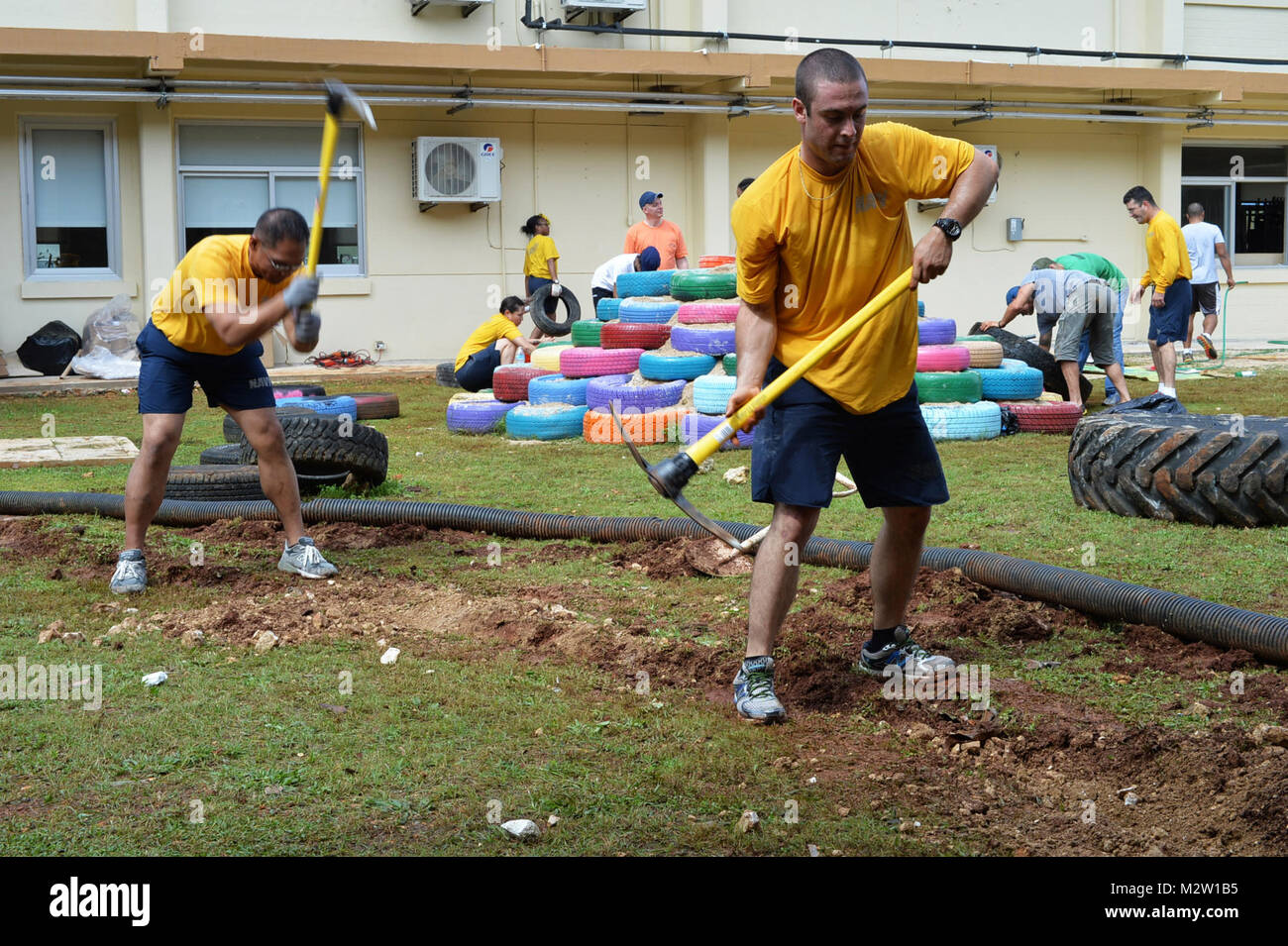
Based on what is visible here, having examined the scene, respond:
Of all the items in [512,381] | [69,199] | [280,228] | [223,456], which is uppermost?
[69,199]

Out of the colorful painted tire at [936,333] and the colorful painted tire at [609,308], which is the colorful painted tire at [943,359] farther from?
the colorful painted tire at [609,308]

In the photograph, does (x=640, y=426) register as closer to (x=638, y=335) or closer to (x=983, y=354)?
(x=638, y=335)

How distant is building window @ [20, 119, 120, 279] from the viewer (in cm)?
1677

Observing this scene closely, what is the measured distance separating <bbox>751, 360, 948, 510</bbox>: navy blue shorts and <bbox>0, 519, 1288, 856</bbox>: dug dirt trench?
0.67 metres

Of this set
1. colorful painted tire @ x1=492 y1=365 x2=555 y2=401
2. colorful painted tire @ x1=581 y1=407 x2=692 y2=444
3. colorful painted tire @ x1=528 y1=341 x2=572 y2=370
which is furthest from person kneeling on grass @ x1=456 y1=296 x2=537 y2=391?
colorful painted tire @ x1=581 y1=407 x2=692 y2=444

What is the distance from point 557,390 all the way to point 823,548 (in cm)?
567

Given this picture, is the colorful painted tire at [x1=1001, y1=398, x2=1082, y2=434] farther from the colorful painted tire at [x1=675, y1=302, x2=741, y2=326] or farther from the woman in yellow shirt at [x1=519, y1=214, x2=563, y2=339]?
the woman in yellow shirt at [x1=519, y1=214, x2=563, y2=339]

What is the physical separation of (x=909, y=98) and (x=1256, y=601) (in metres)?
16.3

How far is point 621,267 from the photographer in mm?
14500

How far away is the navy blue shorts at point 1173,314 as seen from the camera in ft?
38.1

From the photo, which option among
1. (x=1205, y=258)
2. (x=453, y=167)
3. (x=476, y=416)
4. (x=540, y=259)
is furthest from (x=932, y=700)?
(x=453, y=167)
